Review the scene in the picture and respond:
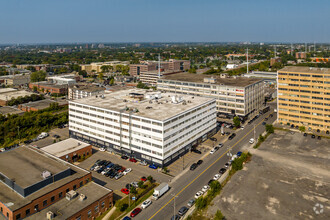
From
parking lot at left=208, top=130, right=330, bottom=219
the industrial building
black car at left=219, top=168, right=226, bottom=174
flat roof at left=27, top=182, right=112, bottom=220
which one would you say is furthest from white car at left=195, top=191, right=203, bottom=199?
flat roof at left=27, top=182, right=112, bottom=220

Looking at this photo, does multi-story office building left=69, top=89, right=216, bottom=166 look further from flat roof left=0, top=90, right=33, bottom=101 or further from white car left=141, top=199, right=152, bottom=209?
flat roof left=0, top=90, right=33, bottom=101

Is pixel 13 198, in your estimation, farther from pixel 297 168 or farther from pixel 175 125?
pixel 297 168

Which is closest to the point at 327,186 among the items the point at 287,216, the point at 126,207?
the point at 287,216

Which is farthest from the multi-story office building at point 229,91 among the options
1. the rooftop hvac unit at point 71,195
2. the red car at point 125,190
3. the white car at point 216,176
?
the rooftop hvac unit at point 71,195

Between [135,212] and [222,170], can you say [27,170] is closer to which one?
[135,212]

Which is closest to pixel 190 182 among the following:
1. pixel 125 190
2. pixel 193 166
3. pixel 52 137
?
pixel 193 166

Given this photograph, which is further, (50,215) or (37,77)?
(37,77)
